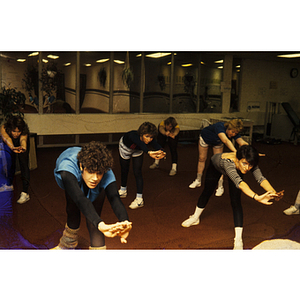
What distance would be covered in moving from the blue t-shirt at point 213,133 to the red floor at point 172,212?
165 mm

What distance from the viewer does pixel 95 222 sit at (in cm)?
215

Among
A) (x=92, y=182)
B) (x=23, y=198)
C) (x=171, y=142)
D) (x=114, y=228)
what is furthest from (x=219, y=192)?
(x=23, y=198)

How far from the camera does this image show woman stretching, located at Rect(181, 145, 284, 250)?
2.69 meters

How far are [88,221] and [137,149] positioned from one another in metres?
0.80

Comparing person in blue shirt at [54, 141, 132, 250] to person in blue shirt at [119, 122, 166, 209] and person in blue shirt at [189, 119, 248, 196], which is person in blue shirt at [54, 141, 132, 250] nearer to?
person in blue shirt at [119, 122, 166, 209]

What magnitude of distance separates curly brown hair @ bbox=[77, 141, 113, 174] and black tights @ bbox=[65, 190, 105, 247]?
321 millimetres

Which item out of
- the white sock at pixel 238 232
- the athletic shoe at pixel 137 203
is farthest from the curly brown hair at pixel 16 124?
the white sock at pixel 238 232

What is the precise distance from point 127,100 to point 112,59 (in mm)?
415

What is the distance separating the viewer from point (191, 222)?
2900 millimetres

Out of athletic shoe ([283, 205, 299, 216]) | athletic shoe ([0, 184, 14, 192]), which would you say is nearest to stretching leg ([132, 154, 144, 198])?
athletic shoe ([0, 184, 14, 192])

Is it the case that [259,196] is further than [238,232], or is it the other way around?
[238,232]

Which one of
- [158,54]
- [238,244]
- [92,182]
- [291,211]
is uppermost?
[158,54]

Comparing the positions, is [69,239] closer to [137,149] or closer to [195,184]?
[137,149]

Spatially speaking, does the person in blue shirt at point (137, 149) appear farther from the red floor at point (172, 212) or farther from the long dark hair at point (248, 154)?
the long dark hair at point (248, 154)
